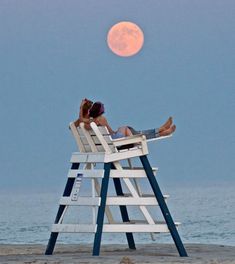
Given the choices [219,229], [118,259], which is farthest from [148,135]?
[219,229]

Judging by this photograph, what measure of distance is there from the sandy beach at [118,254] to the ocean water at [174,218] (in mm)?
9183

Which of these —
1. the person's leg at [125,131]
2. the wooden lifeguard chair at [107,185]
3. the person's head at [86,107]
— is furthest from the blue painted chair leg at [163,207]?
the person's head at [86,107]

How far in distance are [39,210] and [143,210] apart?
1206 inches

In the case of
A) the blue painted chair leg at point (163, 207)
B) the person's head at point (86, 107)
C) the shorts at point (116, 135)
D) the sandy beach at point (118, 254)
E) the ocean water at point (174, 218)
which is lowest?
the ocean water at point (174, 218)

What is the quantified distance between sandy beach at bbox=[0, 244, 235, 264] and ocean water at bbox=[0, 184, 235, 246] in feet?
30.1

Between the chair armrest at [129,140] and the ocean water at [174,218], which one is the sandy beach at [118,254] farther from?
the ocean water at [174,218]

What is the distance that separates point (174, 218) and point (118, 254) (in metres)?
24.3

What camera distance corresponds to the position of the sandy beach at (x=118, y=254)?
17.4m

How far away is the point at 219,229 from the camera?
3544 cm

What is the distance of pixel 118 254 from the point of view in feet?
61.6

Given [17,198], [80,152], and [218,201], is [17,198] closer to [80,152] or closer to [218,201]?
[218,201]

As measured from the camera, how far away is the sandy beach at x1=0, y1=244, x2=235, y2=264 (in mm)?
17375

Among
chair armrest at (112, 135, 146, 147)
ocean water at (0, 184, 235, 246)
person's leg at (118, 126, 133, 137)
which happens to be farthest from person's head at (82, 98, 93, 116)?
ocean water at (0, 184, 235, 246)

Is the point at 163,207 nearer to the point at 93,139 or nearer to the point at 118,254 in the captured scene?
the point at 118,254
